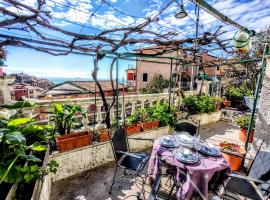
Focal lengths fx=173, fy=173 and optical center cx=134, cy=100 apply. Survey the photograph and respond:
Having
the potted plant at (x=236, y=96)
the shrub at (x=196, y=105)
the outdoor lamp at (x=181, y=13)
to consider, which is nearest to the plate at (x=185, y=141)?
the outdoor lamp at (x=181, y=13)

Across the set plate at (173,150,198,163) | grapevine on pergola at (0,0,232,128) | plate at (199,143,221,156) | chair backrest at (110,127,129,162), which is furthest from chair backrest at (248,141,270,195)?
grapevine on pergola at (0,0,232,128)

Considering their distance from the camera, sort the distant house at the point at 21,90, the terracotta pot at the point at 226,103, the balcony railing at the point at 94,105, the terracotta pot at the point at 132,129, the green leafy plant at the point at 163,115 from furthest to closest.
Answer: the terracotta pot at the point at 226,103, the green leafy plant at the point at 163,115, the distant house at the point at 21,90, the terracotta pot at the point at 132,129, the balcony railing at the point at 94,105

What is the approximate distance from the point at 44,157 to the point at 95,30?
218 centimetres

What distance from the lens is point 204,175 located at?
182cm

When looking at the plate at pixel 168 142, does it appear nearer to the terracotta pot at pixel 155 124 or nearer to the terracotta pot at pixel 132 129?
the terracotta pot at pixel 132 129

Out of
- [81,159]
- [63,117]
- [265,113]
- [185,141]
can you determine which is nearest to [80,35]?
[63,117]

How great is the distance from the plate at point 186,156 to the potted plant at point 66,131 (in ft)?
5.45

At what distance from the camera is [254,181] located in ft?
6.30

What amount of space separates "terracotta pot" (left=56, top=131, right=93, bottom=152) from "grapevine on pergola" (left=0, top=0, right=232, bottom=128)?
23.6 inches

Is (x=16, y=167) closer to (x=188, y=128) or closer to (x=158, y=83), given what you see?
(x=188, y=128)

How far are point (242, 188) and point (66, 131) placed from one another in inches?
108

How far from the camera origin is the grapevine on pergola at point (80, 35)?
2129 millimetres

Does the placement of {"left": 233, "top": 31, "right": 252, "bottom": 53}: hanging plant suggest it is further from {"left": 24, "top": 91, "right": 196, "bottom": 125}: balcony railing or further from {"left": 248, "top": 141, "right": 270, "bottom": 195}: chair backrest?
{"left": 24, "top": 91, "right": 196, "bottom": 125}: balcony railing

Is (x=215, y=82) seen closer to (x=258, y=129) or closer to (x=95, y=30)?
(x=258, y=129)
